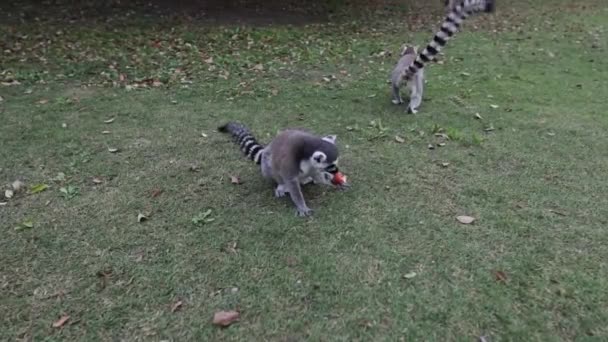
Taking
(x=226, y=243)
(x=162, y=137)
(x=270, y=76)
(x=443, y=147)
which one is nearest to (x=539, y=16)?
(x=270, y=76)

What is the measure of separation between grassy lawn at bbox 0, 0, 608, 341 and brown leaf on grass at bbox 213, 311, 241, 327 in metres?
0.07

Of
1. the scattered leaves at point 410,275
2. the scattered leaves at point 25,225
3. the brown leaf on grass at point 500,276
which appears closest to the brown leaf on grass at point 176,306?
the scattered leaves at point 410,275

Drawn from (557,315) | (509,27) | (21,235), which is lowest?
(21,235)

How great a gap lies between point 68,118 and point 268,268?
14.3ft

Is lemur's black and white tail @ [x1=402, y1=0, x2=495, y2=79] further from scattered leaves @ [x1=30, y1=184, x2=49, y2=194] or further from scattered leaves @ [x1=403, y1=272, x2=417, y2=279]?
scattered leaves @ [x1=30, y1=184, x2=49, y2=194]

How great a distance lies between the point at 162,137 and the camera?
18.9 feet

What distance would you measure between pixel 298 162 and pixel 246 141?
1.20 metres

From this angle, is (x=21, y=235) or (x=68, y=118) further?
(x=68, y=118)

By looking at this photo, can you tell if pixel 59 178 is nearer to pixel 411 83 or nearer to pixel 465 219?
pixel 465 219

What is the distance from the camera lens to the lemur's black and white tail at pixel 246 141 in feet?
15.6

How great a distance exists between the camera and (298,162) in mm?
3965

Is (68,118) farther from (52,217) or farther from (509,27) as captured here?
(509,27)

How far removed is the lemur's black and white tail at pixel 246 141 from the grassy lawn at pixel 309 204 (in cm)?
16

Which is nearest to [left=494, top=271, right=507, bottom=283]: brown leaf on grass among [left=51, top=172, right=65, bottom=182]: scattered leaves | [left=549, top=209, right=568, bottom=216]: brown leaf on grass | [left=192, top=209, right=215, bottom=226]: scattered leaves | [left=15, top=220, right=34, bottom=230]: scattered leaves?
[left=549, top=209, right=568, bottom=216]: brown leaf on grass
